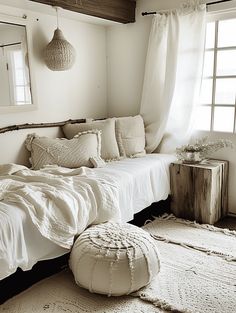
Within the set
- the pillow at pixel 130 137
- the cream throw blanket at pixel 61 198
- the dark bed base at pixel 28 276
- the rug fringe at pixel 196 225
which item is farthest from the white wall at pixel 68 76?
the rug fringe at pixel 196 225

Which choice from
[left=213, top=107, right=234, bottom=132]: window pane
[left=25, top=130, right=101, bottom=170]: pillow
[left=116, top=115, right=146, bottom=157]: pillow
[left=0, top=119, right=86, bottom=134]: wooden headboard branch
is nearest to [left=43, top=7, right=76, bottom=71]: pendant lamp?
[left=0, top=119, right=86, bottom=134]: wooden headboard branch

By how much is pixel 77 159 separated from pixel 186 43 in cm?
148

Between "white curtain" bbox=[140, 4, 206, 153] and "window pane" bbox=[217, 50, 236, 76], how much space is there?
7.3 inches

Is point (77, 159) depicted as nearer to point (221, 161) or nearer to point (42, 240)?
point (42, 240)

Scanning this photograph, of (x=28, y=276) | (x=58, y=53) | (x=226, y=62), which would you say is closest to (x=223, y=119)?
(x=226, y=62)

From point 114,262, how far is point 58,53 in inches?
72.4

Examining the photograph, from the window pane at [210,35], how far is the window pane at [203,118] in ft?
1.89

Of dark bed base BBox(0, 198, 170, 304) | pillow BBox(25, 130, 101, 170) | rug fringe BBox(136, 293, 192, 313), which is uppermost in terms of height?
pillow BBox(25, 130, 101, 170)

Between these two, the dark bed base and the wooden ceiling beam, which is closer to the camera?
the dark bed base

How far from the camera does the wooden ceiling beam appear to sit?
2.56m

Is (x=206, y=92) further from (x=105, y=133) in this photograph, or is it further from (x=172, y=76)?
(x=105, y=133)

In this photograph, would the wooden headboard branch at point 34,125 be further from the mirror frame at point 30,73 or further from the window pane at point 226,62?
the window pane at point 226,62

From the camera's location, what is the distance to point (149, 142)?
10.6 ft

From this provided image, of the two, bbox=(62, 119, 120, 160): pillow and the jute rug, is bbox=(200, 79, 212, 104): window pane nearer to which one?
bbox=(62, 119, 120, 160): pillow
